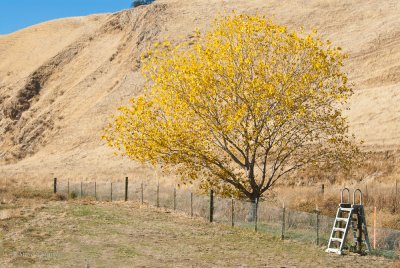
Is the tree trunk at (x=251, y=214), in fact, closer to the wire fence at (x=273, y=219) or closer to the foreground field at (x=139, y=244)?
the wire fence at (x=273, y=219)

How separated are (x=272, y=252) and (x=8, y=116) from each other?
79379 millimetres

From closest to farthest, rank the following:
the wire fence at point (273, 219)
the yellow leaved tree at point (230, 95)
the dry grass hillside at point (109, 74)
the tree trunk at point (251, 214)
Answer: the wire fence at point (273, 219)
the tree trunk at point (251, 214)
the yellow leaved tree at point (230, 95)
the dry grass hillside at point (109, 74)

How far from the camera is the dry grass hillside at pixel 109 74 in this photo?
61519 mm

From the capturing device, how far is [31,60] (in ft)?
361

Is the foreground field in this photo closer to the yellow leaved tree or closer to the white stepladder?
the white stepladder

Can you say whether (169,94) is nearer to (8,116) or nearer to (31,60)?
(8,116)

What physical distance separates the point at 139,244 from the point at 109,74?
71.6 meters

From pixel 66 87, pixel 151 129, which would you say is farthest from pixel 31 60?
pixel 151 129

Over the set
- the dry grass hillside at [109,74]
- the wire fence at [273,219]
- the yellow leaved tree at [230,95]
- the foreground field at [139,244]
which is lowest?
the foreground field at [139,244]

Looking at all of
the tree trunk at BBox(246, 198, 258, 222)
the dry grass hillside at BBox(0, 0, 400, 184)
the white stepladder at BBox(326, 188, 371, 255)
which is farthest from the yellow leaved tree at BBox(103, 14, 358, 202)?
the dry grass hillside at BBox(0, 0, 400, 184)

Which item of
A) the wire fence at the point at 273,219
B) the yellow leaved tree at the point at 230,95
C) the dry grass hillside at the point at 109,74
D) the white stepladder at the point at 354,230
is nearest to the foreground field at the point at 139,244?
the white stepladder at the point at 354,230

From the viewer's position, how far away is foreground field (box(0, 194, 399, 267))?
20188mm

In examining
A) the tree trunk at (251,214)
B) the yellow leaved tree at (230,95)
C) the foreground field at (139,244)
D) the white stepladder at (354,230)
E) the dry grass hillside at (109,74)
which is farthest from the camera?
the dry grass hillside at (109,74)

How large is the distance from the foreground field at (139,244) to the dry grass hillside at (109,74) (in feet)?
78.6
